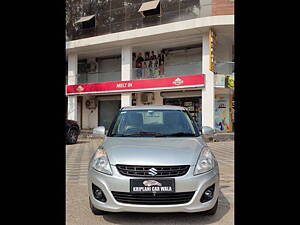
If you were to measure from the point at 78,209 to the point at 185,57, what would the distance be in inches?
682

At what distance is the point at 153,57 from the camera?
21.5 meters

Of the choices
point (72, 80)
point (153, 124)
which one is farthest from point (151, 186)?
point (72, 80)

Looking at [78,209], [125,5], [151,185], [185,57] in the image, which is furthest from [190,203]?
[125,5]

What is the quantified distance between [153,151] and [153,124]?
45.6 inches

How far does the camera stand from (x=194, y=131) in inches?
181

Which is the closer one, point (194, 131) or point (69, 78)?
point (194, 131)

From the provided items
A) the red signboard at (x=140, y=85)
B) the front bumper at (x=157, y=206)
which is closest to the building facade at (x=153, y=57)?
the red signboard at (x=140, y=85)

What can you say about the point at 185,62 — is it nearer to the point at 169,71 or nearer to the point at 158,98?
the point at 169,71

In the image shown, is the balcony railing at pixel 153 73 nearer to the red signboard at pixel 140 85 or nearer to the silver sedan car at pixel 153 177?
the red signboard at pixel 140 85

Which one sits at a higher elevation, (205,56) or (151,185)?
(205,56)

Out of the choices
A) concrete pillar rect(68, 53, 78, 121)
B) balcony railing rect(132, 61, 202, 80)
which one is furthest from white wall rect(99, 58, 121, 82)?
concrete pillar rect(68, 53, 78, 121)

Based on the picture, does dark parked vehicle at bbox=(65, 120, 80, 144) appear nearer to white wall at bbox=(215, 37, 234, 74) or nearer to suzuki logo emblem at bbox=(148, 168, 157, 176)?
suzuki logo emblem at bbox=(148, 168, 157, 176)

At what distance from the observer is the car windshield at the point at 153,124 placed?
446 centimetres
